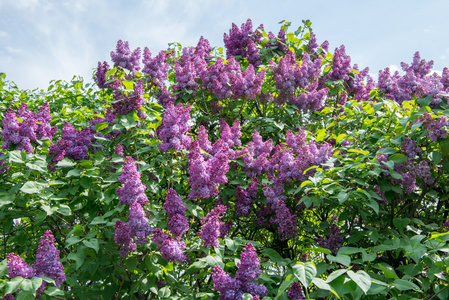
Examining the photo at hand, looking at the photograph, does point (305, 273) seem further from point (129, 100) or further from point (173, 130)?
point (129, 100)

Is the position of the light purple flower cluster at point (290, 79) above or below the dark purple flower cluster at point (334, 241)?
above

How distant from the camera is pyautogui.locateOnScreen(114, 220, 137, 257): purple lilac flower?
304cm

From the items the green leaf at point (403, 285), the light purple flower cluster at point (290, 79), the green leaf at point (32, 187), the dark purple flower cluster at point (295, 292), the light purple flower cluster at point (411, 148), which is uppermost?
the light purple flower cluster at point (290, 79)

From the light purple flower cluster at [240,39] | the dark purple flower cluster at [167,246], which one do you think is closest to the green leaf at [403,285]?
the dark purple flower cluster at [167,246]

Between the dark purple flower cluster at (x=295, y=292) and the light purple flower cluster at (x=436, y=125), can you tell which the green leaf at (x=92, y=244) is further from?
the light purple flower cluster at (x=436, y=125)

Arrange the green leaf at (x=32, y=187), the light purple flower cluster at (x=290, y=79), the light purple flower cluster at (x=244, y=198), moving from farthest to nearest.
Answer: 1. the light purple flower cluster at (x=290, y=79)
2. the light purple flower cluster at (x=244, y=198)
3. the green leaf at (x=32, y=187)

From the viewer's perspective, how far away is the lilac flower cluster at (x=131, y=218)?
3035 millimetres

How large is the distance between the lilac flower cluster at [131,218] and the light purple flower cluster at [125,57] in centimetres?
328

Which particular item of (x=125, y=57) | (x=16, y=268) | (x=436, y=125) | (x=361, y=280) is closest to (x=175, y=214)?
(x=16, y=268)

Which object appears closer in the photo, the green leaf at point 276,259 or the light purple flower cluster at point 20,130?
the green leaf at point 276,259

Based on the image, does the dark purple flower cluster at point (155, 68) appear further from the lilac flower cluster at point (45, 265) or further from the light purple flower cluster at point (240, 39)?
the lilac flower cluster at point (45, 265)

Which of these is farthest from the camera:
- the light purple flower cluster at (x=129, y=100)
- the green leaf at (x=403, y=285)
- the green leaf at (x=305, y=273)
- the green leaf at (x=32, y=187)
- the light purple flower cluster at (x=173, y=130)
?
the light purple flower cluster at (x=129, y=100)

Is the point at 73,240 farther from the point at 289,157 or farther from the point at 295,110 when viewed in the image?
the point at 295,110

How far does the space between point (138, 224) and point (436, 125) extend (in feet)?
8.86
